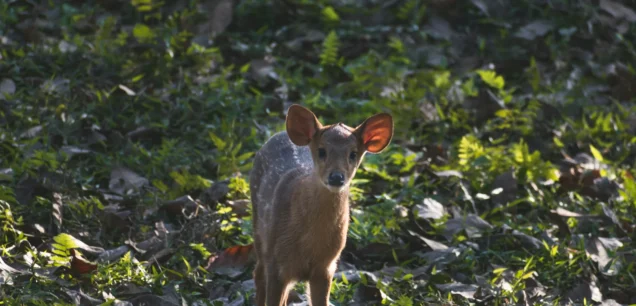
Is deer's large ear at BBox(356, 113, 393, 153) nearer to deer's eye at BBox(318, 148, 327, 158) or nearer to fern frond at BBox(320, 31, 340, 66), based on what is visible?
deer's eye at BBox(318, 148, 327, 158)

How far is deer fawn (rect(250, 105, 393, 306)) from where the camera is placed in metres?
4.97

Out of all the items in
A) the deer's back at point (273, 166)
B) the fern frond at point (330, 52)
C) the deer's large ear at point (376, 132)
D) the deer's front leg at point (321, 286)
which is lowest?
the fern frond at point (330, 52)

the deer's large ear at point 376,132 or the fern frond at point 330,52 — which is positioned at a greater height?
the deer's large ear at point 376,132

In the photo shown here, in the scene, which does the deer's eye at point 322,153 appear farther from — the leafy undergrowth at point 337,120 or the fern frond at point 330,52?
the fern frond at point 330,52

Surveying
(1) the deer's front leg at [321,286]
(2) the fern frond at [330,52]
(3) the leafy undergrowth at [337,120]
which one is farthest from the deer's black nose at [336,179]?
(2) the fern frond at [330,52]

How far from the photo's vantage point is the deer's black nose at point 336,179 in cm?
479

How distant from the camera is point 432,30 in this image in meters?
9.64

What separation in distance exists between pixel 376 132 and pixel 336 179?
0.49m

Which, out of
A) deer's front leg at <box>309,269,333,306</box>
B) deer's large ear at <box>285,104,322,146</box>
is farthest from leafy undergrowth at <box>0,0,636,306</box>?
deer's large ear at <box>285,104,322,146</box>

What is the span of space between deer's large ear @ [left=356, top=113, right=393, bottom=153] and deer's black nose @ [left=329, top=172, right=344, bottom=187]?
372mm

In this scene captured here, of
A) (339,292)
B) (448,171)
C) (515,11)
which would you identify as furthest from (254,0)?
(339,292)

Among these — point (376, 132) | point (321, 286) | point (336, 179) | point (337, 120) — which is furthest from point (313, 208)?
point (337, 120)

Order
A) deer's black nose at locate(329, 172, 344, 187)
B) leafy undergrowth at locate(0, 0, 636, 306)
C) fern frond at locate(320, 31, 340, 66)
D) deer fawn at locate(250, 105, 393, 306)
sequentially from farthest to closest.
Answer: fern frond at locate(320, 31, 340, 66)
leafy undergrowth at locate(0, 0, 636, 306)
deer fawn at locate(250, 105, 393, 306)
deer's black nose at locate(329, 172, 344, 187)

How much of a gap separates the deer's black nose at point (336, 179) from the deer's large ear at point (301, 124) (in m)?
0.39
